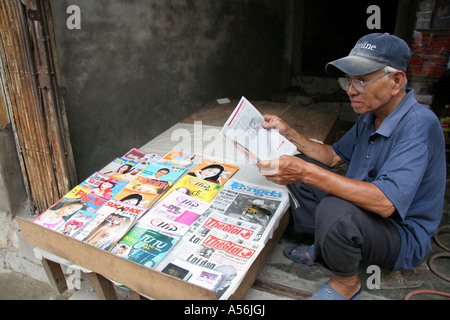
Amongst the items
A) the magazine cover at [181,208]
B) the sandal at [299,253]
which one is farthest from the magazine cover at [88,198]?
the sandal at [299,253]

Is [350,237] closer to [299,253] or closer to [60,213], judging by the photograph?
[299,253]

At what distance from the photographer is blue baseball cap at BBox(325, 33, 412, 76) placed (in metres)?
1.39

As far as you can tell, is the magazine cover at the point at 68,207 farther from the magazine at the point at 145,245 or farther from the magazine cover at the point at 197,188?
the magazine cover at the point at 197,188

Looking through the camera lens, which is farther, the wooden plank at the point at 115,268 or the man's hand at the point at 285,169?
the man's hand at the point at 285,169

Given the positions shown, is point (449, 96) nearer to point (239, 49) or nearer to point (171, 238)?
point (239, 49)

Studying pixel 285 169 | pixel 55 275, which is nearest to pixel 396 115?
pixel 285 169

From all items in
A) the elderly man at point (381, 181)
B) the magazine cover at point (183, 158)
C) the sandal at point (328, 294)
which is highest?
the elderly man at point (381, 181)

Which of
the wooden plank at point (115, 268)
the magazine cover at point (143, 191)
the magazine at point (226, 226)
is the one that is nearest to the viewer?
the wooden plank at point (115, 268)

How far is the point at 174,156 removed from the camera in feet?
7.65

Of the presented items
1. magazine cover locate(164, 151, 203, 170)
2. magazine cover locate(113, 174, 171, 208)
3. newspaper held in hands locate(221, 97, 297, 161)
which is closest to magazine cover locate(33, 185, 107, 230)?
magazine cover locate(113, 174, 171, 208)

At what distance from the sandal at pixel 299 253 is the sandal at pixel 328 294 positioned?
0.26 m

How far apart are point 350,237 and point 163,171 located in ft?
4.02

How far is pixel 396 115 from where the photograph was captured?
1448 millimetres

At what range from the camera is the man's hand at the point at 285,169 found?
146 cm
